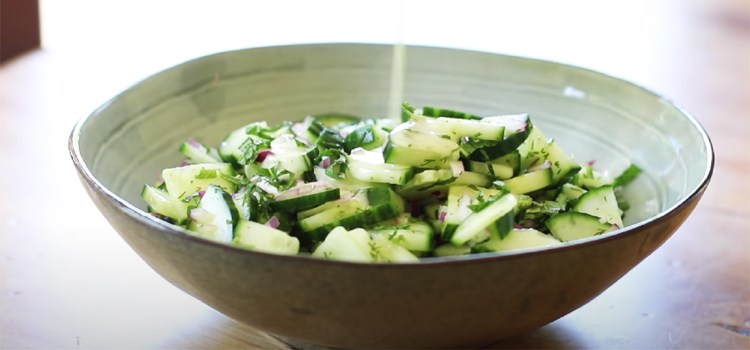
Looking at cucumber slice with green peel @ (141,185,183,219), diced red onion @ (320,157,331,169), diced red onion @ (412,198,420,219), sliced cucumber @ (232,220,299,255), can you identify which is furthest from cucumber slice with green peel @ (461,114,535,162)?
cucumber slice with green peel @ (141,185,183,219)

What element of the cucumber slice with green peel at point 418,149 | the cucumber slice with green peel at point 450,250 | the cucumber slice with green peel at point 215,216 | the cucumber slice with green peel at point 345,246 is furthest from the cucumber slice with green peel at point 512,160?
the cucumber slice with green peel at point 215,216

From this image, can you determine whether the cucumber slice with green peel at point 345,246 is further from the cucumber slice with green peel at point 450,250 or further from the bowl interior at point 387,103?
the bowl interior at point 387,103

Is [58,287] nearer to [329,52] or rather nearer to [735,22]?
[329,52]

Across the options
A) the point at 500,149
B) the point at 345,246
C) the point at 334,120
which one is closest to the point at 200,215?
the point at 345,246

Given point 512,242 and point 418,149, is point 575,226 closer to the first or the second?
point 512,242

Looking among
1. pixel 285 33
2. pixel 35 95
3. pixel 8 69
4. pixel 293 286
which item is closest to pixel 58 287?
pixel 293 286
